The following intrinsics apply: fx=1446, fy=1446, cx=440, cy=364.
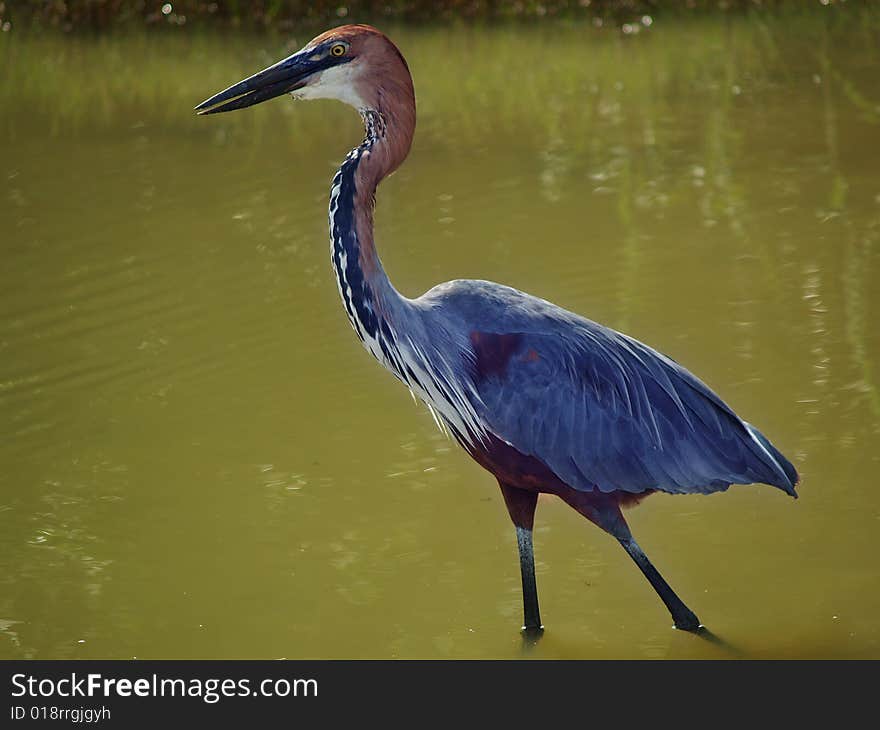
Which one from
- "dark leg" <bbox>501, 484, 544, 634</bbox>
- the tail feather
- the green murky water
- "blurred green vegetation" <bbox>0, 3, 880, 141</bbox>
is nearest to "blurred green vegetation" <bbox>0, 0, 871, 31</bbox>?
"blurred green vegetation" <bbox>0, 3, 880, 141</bbox>

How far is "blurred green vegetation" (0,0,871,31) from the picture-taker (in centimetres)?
1670

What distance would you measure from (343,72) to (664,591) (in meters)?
2.20

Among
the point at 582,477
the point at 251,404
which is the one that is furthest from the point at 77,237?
the point at 582,477

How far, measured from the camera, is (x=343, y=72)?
5184mm

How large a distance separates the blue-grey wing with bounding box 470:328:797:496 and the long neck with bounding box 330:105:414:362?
1.17 ft

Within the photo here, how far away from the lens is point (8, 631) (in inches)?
219

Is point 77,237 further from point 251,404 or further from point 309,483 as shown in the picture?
point 309,483

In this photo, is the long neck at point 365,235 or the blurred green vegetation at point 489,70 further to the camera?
the blurred green vegetation at point 489,70

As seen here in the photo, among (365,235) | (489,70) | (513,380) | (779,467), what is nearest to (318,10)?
(489,70)

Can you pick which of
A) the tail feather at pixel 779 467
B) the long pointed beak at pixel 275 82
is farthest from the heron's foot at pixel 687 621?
the long pointed beak at pixel 275 82

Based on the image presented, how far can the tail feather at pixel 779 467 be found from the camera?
5277 millimetres

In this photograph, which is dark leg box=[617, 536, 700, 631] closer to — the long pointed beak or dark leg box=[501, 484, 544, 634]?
dark leg box=[501, 484, 544, 634]

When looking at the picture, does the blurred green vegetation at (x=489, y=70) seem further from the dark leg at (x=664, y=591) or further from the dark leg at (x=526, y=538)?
the dark leg at (x=664, y=591)

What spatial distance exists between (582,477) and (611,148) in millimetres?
6853
